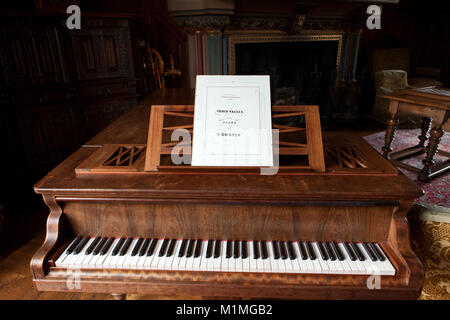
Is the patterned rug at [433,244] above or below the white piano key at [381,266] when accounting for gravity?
below

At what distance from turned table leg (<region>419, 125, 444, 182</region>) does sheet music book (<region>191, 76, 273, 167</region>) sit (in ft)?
7.34

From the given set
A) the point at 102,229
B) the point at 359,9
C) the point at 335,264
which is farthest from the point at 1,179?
the point at 359,9

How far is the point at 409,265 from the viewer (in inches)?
47.7

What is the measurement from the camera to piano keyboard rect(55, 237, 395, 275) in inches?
49.6

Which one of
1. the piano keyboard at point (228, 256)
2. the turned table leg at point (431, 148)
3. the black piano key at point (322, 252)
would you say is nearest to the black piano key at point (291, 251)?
the piano keyboard at point (228, 256)

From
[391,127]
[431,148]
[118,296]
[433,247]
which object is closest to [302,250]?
[433,247]

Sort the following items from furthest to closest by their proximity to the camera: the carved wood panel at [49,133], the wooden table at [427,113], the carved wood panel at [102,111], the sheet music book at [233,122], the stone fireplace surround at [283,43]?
the stone fireplace surround at [283,43] → the carved wood panel at [102,111] → the carved wood panel at [49,133] → the wooden table at [427,113] → the sheet music book at [233,122]

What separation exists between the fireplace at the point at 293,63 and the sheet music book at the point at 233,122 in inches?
138

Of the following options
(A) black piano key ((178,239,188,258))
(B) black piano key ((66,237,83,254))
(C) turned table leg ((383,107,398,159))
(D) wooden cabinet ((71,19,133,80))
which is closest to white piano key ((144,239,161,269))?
(A) black piano key ((178,239,188,258))

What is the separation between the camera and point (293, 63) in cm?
547

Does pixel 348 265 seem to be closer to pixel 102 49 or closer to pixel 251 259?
pixel 251 259

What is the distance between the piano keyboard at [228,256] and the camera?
4.13 ft

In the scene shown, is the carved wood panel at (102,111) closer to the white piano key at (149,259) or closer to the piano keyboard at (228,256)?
the piano keyboard at (228,256)
